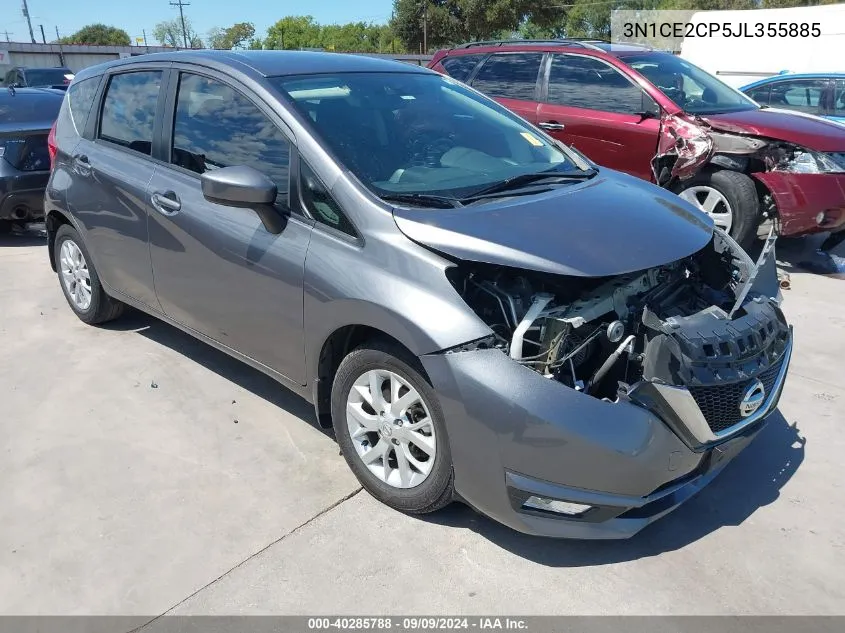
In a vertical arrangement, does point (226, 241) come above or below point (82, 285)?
above

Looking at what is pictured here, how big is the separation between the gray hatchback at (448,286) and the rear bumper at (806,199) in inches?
119

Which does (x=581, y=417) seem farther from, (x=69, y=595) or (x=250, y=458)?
(x=69, y=595)

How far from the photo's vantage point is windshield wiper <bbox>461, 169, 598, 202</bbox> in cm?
320

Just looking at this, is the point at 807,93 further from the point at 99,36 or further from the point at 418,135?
the point at 99,36

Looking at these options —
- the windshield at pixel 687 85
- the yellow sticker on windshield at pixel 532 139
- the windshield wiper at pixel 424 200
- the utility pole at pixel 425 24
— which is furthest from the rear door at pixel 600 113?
the utility pole at pixel 425 24

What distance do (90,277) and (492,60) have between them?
490cm

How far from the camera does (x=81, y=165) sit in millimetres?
4605

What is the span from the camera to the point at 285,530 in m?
3.01

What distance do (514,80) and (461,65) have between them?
2.63 feet

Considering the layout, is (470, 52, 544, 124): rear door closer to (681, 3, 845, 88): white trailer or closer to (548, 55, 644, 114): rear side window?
(548, 55, 644, 114): rear side window

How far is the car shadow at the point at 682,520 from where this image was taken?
2.86 meters

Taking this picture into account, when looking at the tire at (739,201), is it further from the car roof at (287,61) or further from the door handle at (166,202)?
the door handle at (166,202)

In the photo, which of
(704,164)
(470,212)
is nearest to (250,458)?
(470,212)

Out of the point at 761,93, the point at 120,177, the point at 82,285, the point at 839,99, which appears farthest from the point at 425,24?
the point at 120,177
